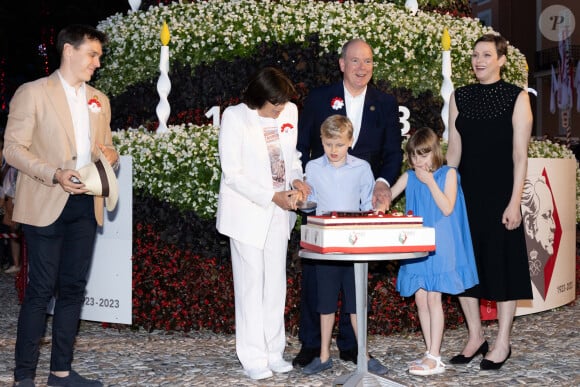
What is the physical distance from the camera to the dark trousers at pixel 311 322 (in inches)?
228

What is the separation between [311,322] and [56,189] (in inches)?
79.2

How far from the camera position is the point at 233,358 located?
6285 mm

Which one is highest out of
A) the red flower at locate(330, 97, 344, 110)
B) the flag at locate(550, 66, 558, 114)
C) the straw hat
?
the flag at locate(550, 66, 558, 114)

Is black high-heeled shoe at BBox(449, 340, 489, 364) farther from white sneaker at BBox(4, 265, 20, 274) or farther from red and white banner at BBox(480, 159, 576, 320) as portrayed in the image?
white sneaker at BBox(4, 265, 20, 274)

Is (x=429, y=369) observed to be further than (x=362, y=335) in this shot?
Yes

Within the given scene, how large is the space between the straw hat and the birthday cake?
48.7 inches

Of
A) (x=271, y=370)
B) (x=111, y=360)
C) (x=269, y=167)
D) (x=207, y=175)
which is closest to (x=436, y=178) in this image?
(x=269, y=167)

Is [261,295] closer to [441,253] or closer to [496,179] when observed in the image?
[441,253]

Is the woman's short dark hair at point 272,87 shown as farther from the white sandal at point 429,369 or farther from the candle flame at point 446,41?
the candle flame at point 446,41

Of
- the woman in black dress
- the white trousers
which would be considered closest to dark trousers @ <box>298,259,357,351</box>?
the white trousers

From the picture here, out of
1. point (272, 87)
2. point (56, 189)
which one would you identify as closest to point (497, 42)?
point (272, 87)

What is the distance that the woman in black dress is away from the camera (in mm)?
5715

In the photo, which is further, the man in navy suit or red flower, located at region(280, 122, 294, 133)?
the man in navy suit

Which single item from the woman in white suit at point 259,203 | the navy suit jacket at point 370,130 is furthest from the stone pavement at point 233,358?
the navy suit jacket at point 370,130
